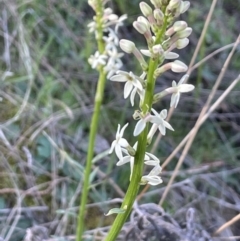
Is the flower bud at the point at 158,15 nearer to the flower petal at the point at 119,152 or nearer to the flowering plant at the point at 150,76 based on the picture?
the flowering plant at the point at 150,76

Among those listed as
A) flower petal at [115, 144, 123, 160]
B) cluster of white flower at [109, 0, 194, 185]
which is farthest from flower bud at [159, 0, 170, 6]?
flower petal at [115, 144, 123, 160]

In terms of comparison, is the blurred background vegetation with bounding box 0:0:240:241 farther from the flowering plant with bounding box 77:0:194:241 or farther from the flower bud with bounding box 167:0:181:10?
the flower bud with bounding box 167:0:181:10

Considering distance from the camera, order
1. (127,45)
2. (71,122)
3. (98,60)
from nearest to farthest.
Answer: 1. (127,45)
2. (98,60)
3. (71,122)

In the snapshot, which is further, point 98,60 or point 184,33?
point 98,60

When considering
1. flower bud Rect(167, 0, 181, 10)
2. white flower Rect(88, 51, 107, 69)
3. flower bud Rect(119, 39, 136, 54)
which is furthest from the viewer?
white flower Rect(88, 51, 107, 69)

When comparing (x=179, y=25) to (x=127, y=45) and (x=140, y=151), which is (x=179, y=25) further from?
(x=140, y=151)

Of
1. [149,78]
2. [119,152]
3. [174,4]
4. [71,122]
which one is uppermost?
[174,4]

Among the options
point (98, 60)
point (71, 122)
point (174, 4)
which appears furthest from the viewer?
point (71, 122)

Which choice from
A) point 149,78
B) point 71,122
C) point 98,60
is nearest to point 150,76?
point 149,78

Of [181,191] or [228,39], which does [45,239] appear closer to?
[181,191]

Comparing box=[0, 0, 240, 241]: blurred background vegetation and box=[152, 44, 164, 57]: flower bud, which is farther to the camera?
box=[0, 0, 240, 241]: blurred background vegetation
